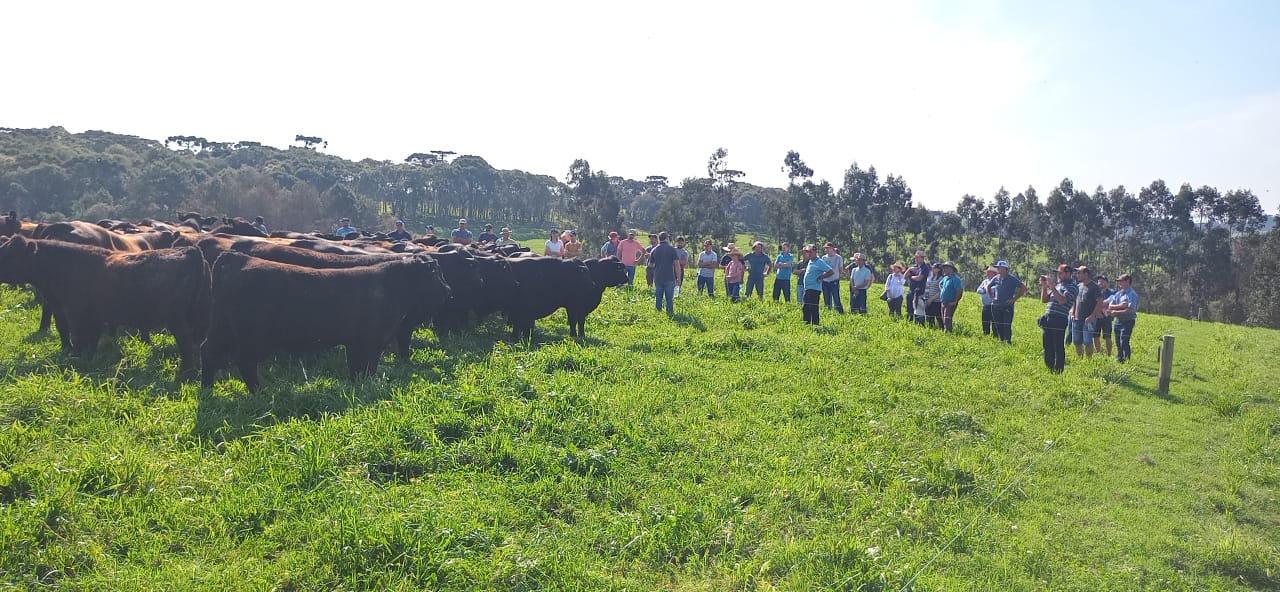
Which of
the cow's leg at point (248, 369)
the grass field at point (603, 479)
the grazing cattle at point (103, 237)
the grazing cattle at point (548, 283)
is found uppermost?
the grazing cattle at point (103, 237)

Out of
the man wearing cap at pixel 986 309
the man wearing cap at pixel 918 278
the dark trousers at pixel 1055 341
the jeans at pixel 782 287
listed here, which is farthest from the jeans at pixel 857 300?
the dark trousers at pixel 1055 341

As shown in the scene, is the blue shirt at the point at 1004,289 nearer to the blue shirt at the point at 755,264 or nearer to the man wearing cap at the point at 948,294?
the man wearing cap at the point at 948,294

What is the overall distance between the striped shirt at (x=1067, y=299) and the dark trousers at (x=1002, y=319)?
1.08m

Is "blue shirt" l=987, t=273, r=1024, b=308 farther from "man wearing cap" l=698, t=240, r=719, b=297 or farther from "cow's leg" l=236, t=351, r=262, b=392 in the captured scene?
"cow's leg" l=236, t=351, r=262, b=392

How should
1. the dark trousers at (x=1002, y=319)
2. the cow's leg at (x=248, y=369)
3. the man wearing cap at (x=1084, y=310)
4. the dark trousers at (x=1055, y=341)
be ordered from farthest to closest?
the dark trousers at (x=1002, y=319), the man wearing cap at (x=1084, y=310), the dark trousers at (x=1055, y=341), the cow's leg at (x=248, y=369)

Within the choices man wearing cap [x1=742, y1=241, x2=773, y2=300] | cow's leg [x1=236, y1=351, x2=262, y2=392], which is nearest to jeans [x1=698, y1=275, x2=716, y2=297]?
man wearing cap [x1=742, y1=241, x2=773, y2=300]

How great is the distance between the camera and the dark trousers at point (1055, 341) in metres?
12.7

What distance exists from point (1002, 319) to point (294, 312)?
13060 mm

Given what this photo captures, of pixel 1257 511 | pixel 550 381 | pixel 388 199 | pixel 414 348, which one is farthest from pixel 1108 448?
pixel 388 199

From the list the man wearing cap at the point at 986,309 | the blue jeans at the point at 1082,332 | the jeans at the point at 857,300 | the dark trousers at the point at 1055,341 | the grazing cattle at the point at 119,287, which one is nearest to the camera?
the grazing cattle at the point at 119,287

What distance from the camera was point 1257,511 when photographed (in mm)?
7137

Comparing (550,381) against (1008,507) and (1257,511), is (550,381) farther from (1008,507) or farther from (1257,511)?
(1257,511)

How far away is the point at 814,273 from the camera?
52.6 ft

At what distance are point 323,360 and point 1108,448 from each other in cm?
978
